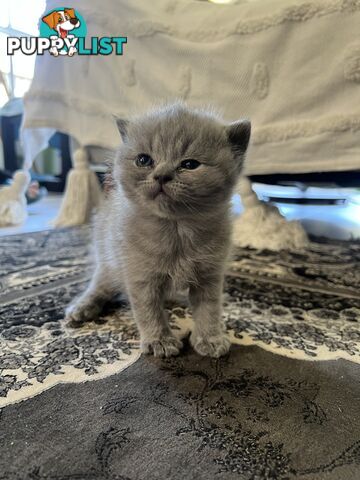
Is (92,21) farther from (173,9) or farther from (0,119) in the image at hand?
(0,119)

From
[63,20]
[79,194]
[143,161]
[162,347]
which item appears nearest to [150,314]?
[162,347]

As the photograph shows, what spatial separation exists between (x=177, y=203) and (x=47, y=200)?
2871mm

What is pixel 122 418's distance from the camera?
0.58 m

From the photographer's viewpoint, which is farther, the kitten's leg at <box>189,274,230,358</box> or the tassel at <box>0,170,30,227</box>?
the tassel at <box>0,170,30,227</box>

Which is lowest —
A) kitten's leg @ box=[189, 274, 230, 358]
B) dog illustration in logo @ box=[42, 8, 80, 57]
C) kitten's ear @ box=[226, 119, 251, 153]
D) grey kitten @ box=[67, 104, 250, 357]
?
kitten's leg @ box=[189, 274, 230, 358]

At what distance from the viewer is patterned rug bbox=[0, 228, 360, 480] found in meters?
0.50

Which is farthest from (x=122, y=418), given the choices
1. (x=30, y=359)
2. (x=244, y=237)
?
(x=244, y=237)

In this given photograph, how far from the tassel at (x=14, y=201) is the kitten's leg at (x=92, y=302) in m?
1.35

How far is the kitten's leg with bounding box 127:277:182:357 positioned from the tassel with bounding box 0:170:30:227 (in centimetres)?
158

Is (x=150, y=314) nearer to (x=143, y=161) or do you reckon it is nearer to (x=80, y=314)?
(x=80, y=314)

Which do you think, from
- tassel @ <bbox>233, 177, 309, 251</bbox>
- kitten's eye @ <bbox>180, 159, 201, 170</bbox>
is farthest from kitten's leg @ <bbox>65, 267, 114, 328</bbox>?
tassel @ <bbox>233, 177, 309, 251</bbox>

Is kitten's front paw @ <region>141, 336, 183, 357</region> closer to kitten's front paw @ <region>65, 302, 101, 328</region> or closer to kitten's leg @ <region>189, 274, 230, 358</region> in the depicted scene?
kitten's leg @ <region>189, 274, 230, 358</region>

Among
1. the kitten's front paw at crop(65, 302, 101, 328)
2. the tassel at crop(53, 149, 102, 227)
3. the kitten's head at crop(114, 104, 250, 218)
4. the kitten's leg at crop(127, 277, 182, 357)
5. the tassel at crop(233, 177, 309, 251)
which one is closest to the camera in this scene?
the kitten's head at crop(114, 104, 250, 218)

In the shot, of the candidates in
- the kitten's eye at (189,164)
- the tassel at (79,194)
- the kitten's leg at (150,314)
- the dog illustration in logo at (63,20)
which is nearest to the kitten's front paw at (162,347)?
the kitten's leg at (150,314)
